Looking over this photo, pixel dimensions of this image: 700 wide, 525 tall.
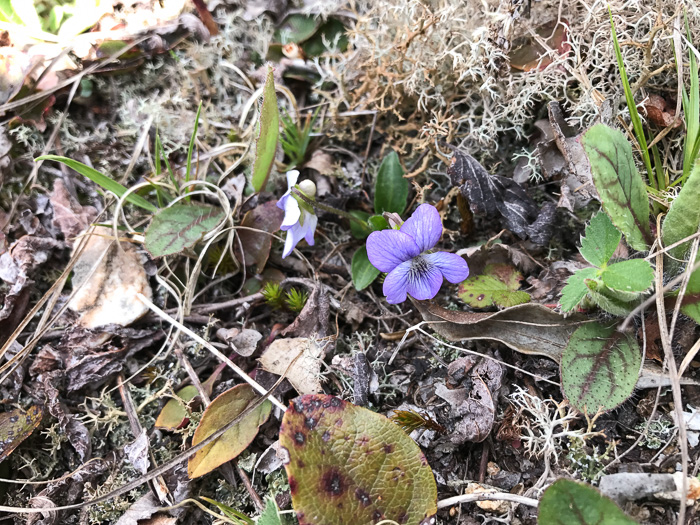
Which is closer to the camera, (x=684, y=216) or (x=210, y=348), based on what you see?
(x=684, y=216)

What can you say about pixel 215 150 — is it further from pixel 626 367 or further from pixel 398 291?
pixel 626 367

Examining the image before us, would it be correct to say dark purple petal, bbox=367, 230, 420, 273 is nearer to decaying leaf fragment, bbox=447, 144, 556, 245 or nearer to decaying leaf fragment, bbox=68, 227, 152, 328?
decaying leaf fragment, bbox=447, 144, 556, 245

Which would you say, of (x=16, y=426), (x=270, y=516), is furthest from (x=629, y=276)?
(x=16, y=426)

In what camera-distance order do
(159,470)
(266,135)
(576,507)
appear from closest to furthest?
(576,507), (159,470), (266,135)

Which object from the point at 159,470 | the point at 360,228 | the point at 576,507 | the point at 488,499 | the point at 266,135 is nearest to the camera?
the point at 576,507

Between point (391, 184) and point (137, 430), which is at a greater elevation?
point (391, 184)

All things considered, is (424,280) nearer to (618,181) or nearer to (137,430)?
(618,181)

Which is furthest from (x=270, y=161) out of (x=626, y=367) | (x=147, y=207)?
(x=626, y=367)
